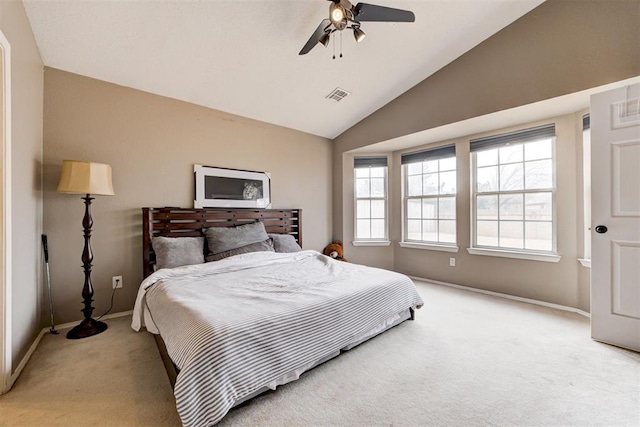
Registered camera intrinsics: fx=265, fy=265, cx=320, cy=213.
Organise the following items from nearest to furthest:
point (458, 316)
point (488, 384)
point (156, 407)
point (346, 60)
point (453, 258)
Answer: point (156, 407) < point (488, 384) < point (458, 316) < point (346, 60) < point (453, 258)

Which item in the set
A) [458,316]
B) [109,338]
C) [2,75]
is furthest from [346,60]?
[109,338]

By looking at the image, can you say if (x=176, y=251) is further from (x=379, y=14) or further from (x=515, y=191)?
(x=515, y=191)

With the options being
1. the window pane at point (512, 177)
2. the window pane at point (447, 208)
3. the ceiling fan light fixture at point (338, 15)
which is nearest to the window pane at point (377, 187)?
the window pane at point (447, 208)

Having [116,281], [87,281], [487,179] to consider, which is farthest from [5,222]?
[487,179]

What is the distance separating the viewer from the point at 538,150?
324 cm

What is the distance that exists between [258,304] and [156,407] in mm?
757

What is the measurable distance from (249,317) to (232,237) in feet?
5.69

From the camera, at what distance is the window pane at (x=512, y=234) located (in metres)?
3.37

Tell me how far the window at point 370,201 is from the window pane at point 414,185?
0.41m

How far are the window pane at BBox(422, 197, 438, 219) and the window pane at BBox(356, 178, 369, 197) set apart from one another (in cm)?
96

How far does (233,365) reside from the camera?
1367mm

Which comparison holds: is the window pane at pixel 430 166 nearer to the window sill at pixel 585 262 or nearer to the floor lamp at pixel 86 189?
the window sill at pixel 585 262

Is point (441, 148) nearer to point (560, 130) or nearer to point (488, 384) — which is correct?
point (560, 130)

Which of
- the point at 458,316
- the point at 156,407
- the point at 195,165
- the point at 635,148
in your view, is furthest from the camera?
the point at 195,165
